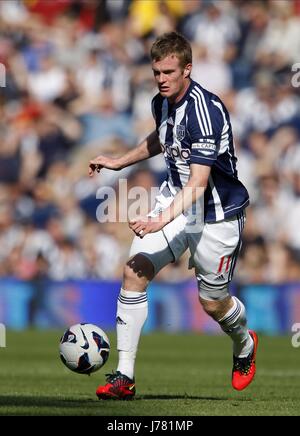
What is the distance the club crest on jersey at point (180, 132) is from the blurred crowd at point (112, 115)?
8.93 metres

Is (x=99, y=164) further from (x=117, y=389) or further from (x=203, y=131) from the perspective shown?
(x=117, y=389)

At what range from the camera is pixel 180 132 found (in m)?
7.49

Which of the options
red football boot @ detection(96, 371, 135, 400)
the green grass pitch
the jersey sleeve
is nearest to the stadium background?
the green grass pitch

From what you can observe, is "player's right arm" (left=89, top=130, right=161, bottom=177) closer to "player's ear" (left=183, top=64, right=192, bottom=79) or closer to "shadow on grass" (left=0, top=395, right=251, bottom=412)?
"player's ear" (left=183, top=64, right=192, bottom=79)

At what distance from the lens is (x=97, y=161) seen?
7918mm

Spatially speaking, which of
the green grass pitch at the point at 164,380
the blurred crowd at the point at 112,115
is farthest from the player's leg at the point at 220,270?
the blurred crowd at the point at 112,115

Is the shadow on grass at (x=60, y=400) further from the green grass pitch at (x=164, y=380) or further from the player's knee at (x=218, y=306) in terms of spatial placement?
the player's knee at (x=218, y=306)

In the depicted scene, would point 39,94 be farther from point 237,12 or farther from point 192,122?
point 192,122

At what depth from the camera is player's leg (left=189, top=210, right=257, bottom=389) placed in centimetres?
778

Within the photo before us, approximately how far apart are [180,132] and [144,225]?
0.98 m

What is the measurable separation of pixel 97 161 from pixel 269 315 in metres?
8.80

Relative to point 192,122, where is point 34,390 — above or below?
below
